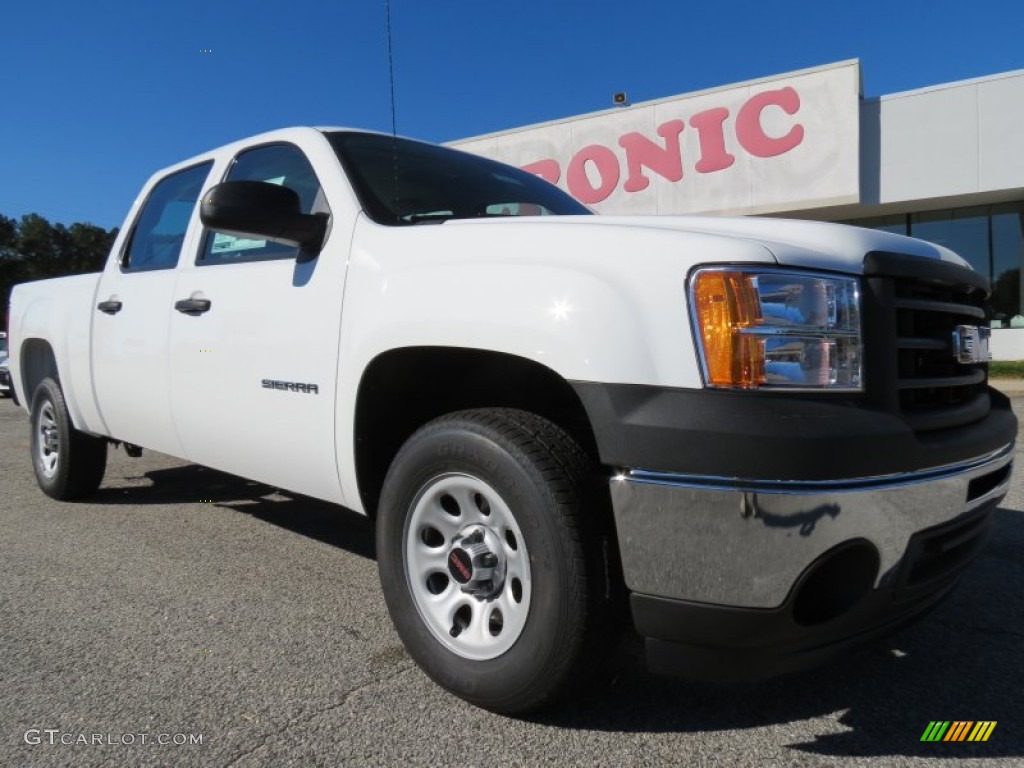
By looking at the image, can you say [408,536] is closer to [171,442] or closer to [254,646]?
[254,646]

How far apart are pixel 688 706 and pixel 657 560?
27.3 inches

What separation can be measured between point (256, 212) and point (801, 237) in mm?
1749

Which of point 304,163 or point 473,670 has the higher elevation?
point 304,163

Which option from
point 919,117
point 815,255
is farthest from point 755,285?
point 919,117

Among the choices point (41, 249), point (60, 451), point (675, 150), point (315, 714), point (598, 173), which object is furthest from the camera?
point (41, 249)

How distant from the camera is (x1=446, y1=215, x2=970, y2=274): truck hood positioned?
6.08 ft

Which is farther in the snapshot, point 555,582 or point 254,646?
point 254,646

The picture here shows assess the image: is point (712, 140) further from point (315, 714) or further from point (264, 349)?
point (315, 714)

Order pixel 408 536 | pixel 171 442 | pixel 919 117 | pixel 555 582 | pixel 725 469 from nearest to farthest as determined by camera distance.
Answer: pixel 725 469, pixel 555 582, pixel 408 536, pixel 171 442, pixel 919 117

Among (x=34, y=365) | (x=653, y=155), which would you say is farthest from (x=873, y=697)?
(x=653, y=155)

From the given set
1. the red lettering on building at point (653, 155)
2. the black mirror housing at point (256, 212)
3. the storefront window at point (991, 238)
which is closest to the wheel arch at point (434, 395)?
the black mirror housing at point (256, 212)

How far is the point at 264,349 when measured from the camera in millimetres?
2938

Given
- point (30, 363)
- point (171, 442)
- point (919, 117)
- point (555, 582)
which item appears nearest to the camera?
point (555, 582)

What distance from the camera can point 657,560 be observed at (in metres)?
1.81
